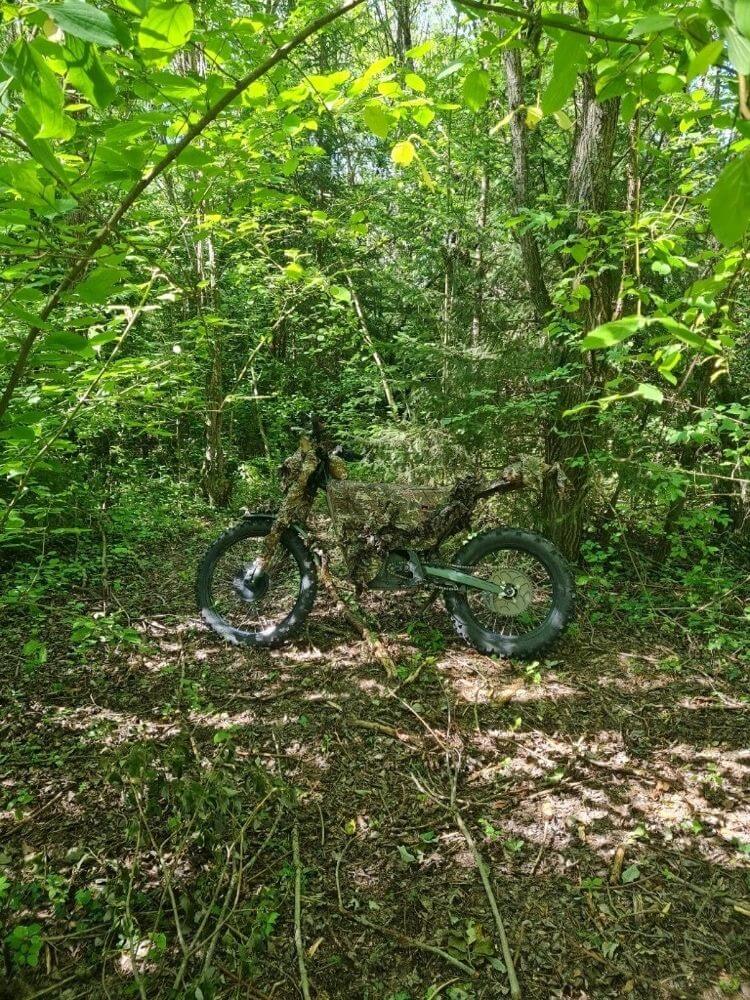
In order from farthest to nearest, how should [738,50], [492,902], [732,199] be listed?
[492,902] → [732,199] → [738,50]

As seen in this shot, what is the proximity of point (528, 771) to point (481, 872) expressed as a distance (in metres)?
0.59

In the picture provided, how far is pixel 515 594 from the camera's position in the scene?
11.2ft

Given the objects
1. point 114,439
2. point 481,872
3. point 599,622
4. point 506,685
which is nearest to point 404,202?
point 114,439

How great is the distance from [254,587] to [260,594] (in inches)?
2.5

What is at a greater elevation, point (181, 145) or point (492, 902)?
point (181, 145)

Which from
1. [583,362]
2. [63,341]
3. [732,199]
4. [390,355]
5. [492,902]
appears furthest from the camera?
[390,355]

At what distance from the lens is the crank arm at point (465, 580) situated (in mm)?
3383

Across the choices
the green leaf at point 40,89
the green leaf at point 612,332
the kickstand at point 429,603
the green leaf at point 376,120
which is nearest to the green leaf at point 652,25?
the green leaf at point 612,332

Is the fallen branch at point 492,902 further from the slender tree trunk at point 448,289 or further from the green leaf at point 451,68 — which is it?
the slender tree trunk at point 448,289

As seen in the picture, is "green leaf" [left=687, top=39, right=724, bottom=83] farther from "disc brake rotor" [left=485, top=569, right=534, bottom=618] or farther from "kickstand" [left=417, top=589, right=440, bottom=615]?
"kickstand" [left=417, top=589, right=440, bottom=615]

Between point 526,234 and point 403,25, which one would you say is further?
point 403,25

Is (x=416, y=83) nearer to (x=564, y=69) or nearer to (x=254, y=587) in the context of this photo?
(x=564, y=69)

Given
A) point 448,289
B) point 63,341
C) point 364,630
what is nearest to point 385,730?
point 364,630

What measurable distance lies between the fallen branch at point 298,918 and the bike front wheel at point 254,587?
144 cm
